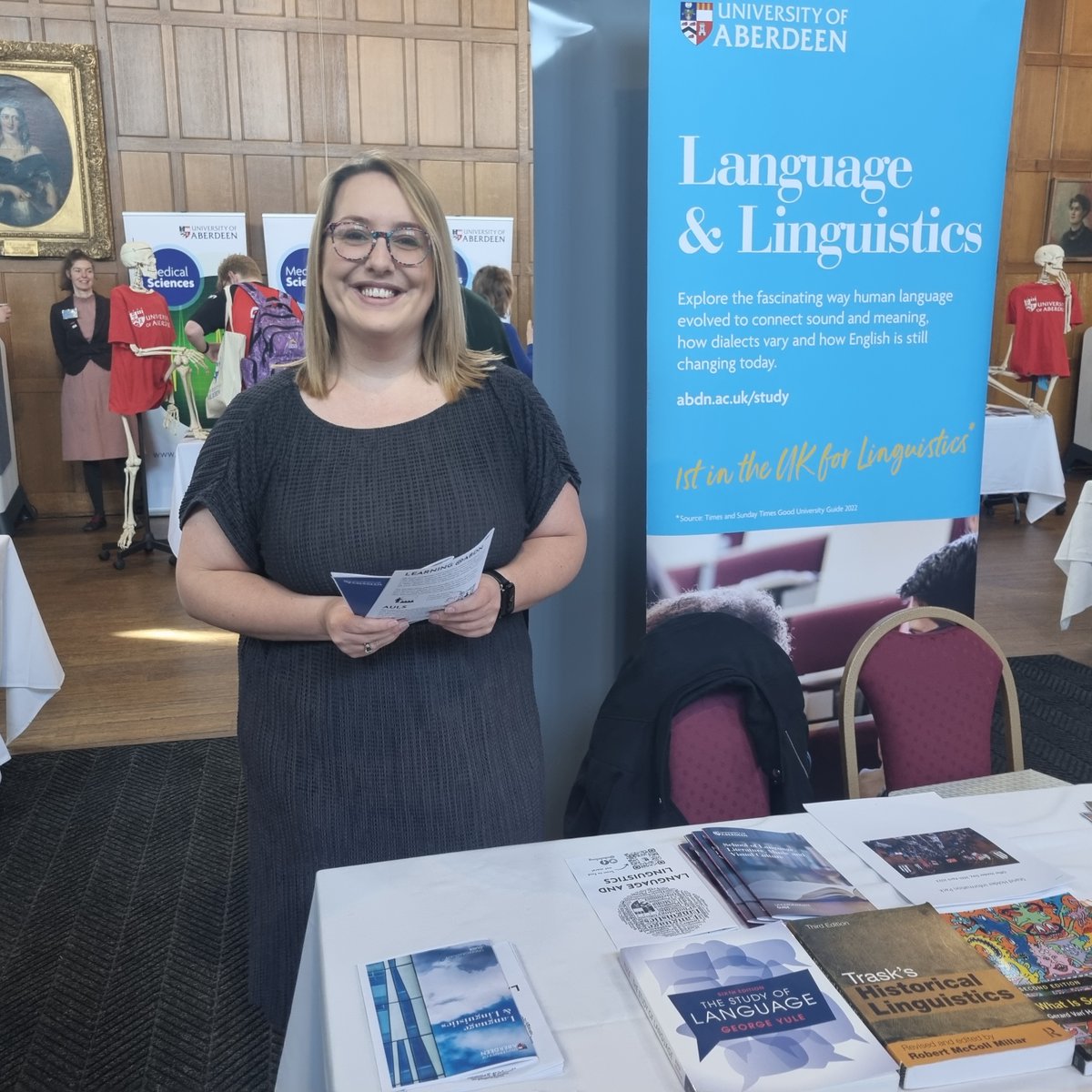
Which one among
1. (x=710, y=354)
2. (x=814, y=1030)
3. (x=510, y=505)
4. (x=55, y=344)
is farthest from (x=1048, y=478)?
(x=55, y=344)

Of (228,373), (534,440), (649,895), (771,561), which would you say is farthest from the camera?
(228,373)

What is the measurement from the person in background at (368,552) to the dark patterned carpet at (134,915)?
0.76 m

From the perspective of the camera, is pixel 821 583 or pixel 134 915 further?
pixel 134 915

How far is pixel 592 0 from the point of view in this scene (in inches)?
82.6

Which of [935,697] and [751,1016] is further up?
→ [751,1016]

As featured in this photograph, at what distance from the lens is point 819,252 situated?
2178mm

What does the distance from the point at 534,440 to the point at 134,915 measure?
181cm

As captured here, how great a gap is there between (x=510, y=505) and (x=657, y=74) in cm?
103

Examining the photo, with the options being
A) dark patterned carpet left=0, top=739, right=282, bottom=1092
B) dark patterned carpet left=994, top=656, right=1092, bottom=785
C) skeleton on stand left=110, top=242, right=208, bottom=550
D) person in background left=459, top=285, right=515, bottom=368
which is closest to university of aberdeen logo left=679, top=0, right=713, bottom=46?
person in background left=459, top=285, right=515, bottom=368

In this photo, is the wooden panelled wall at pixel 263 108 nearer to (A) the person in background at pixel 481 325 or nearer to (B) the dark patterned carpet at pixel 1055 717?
(A) the person in background at pixel 481 325

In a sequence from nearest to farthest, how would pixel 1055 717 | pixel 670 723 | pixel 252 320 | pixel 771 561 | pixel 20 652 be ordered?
1. pixel 670 723
2. pixel 771 561
3. pixel 20 652
4. pixel 1055 717
5. pixel 252 320

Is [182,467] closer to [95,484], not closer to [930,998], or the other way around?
[95,484]

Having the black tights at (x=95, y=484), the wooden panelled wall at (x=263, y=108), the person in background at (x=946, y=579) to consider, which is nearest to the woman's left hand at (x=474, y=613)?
the person in background at (x=946, y=579)

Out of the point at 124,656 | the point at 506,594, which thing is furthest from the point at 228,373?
the point at 506,594
